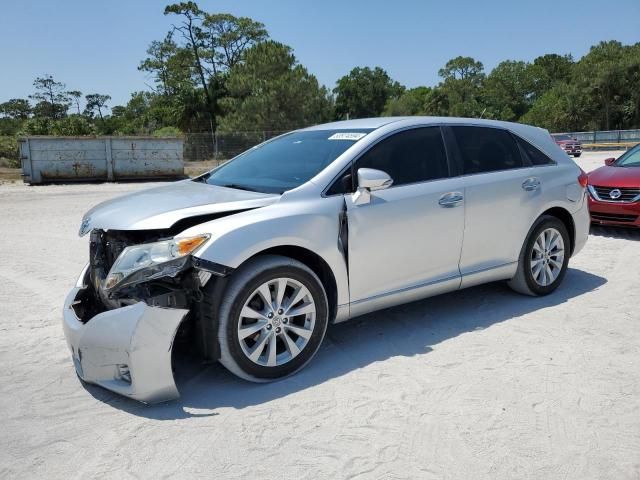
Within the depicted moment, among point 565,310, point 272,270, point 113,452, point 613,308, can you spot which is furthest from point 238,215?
point 613,308

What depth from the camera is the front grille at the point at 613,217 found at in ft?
26.9

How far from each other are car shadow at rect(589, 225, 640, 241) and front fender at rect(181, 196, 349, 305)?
633cm

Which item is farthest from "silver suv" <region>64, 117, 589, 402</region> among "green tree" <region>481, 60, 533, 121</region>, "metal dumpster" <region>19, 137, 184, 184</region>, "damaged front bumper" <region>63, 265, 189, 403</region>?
"green tree" <region>481, 60, 533, 121</region>

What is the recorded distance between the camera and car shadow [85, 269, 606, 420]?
11.3 feet

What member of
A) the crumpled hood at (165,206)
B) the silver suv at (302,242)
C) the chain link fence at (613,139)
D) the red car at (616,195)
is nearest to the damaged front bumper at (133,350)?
the silver suv at (302,242)

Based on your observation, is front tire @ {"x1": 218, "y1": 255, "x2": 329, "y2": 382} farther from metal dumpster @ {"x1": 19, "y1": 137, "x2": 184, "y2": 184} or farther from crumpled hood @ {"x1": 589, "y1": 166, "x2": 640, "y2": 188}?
metal dumpster @ {"x1": 19, "y1": 137, "x2": 184, "y2": 184}

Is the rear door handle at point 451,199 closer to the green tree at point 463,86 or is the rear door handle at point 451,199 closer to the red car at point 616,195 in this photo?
the red car at point 616,195

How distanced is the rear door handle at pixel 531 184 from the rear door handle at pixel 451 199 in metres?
0.89

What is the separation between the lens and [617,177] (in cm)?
852

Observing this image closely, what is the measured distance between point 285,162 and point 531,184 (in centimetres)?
236

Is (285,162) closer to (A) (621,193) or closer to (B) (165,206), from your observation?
(B) (165,206)

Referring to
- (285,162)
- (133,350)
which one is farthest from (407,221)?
(133,350)

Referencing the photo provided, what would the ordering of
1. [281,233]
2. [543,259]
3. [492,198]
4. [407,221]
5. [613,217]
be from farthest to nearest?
[613,217] < [543,259] < [492,198] < [407,221] < [281,233]

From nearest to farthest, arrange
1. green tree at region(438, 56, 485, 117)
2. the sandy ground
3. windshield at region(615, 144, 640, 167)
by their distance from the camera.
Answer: the sandy ground → windshield at region(615, 144, 640, 167) → green tree at region(438, 56, 485, 117)
